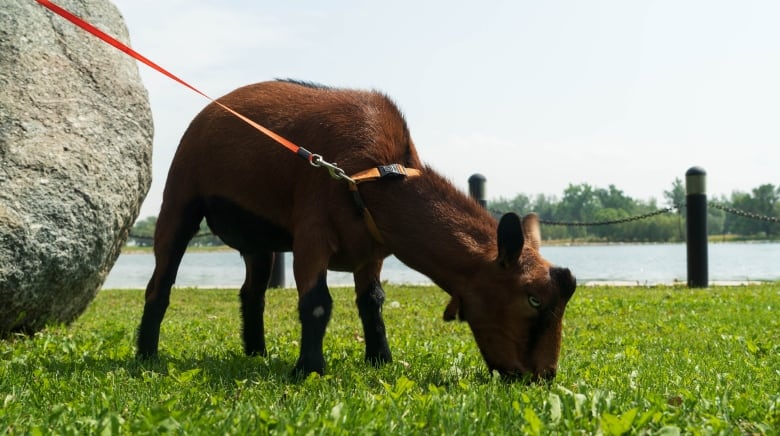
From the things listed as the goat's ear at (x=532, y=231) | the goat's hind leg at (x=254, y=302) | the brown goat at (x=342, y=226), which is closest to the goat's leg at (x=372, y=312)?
the brown goat at (x=342, y=226)

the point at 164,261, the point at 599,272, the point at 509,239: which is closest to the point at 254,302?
the point at 164,261

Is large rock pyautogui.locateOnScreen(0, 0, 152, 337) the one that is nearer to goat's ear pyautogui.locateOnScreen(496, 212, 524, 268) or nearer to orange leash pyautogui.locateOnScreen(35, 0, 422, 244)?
orange leash pyautogui.locateOnScreen(35, 0, 422, 244)

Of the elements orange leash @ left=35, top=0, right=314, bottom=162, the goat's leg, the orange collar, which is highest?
orange leash @ left=35, top=0, right=314, bottom=162

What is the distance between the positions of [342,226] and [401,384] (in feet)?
3.81

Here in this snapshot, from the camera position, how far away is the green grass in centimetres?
310

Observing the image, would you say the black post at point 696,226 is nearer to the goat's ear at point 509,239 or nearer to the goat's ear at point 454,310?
the goat's ear at point 454,310

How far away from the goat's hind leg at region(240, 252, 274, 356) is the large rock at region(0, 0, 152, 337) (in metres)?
1.88

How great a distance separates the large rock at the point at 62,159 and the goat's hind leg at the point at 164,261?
4.92 feet

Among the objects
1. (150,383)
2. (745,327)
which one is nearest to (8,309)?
(150,383)

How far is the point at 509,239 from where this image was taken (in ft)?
13.4

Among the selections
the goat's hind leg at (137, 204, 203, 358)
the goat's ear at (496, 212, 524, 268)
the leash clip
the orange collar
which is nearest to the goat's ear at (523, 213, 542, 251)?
the goat's ear at (496, 212, 524, 268)

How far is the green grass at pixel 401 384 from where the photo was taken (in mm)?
3098

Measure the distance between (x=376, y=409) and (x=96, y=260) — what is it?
4.57 metres

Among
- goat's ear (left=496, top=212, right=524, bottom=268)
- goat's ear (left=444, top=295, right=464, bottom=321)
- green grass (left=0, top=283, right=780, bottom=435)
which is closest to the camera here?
green grass (left=0, top=283, right=780, bottom=435)
